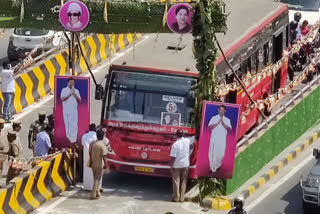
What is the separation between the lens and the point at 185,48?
93.8 ft

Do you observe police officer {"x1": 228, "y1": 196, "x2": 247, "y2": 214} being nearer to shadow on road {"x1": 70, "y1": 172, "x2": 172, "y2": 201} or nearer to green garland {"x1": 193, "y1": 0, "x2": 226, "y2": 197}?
green garland {"x1": 193, "y1": 0, "x2": 226, "y2": 197}

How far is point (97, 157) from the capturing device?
2608cm

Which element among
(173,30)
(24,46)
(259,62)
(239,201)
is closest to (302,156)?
(259,62)

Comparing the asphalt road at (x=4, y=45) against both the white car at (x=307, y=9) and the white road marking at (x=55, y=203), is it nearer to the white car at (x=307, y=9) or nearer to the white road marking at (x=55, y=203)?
the white car at (x=307, y=9)

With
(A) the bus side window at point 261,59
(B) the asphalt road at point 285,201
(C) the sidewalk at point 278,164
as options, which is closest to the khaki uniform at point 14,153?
(C) the sidewalk at point 278,164

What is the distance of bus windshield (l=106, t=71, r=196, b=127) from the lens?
88.4 feet

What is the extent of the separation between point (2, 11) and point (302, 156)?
7878 mm

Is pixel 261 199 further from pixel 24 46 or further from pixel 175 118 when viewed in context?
pixel 24 46

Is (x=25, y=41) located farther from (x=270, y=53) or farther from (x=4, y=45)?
(x=270, y=53)

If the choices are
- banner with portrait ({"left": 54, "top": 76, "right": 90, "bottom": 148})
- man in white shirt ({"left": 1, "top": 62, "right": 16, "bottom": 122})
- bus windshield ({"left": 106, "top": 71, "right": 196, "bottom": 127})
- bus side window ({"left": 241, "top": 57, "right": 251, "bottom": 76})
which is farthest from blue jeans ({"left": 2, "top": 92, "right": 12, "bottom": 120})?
bus side window ({"left": 241, "top": 57, "right": 251, "bottom": 76})

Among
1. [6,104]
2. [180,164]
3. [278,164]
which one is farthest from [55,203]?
[6,104]

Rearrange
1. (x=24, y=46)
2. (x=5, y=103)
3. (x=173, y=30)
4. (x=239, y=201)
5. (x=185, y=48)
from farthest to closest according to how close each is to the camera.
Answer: (x=24, y=46), (x=5, y=103), (x=185, y=48), (x=173, y=30), (x=239, y=201)

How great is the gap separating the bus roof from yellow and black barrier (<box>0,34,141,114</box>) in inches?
93.4

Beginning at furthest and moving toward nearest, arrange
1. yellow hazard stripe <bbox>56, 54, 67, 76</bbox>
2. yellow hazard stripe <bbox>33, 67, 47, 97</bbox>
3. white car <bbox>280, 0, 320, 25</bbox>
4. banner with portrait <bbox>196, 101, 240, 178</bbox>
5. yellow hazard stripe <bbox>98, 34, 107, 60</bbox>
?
white car <bbox>280, 0, 320, 25</bbox>
yellow hazard stripe <bbox>98, 34, 107, 60</bbox>
yellow hazard stripe <bbox>56, 54, 67, 76</bbox>
yellow hazard stripe <bbox>33, 67, 47, 97</bbox>
banner with portrait <bbox>196, 101, 240, 178</bbox>
